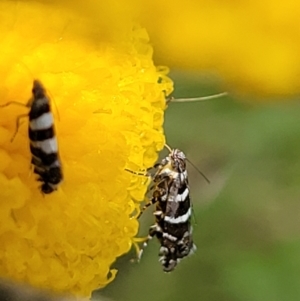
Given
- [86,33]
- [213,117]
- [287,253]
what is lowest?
[287,253]

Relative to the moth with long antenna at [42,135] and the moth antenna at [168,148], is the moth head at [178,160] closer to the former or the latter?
the moth antenna at [168,148]

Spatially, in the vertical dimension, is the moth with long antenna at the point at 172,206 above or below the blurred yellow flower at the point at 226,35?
below

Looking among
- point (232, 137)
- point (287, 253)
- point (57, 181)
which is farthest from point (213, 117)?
point (57, 181)

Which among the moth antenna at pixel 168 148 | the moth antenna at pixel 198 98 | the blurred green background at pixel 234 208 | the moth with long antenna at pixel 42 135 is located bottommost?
the blurred green background at pixel 234 208

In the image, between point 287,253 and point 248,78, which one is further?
point 287,253

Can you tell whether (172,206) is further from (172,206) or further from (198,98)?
(198,98)

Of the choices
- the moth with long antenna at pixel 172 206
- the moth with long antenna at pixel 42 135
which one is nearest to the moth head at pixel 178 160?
the moth with long antenna at pixel 172 206

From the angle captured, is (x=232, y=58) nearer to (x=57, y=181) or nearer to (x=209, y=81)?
(x=209, y=81)

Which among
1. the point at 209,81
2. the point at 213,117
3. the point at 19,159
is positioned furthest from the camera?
the point at 213,117
